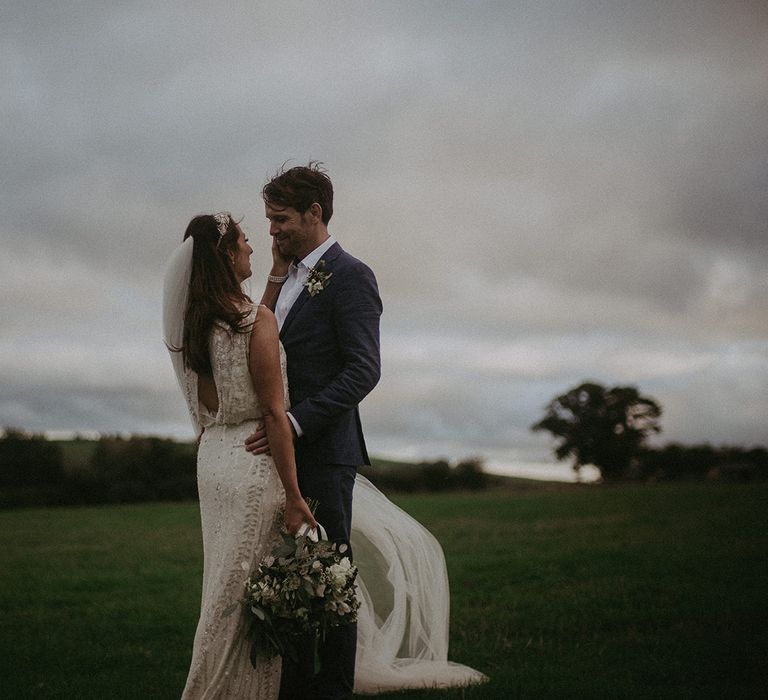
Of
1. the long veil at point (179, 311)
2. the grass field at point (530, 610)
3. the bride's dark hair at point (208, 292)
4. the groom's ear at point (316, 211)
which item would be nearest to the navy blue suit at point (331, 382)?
the groom's ear at point (316, 211)

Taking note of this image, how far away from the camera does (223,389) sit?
14.9 feet

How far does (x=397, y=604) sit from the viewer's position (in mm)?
6008

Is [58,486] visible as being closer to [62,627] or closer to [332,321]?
[62,627]

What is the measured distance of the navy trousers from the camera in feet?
16.0

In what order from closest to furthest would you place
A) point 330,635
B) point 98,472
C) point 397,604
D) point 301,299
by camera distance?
point 330,635
point 301,299
point 397,604
point 98,472

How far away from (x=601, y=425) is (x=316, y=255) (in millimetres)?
48888

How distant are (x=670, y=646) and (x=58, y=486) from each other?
3358 centimetres

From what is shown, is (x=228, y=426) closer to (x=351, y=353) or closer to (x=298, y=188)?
(x=351, y=353)

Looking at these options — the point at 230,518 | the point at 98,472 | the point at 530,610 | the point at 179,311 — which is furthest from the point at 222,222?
the point at 98,472

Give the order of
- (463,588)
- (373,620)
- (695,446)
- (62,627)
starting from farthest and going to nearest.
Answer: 1. (695,446)
2. (463,588)
3. (62,627)
4. (373,620)

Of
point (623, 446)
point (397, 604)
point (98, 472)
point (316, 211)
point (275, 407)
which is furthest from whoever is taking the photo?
point (623, 446)

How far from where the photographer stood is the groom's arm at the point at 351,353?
4668mm

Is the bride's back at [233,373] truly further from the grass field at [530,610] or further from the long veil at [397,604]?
the grass field at [530,610]

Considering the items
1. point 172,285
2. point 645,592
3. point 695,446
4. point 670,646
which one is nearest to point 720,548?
point 645,592
